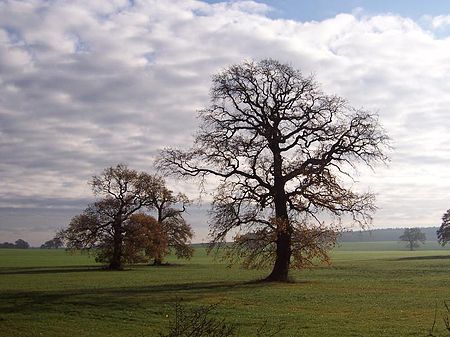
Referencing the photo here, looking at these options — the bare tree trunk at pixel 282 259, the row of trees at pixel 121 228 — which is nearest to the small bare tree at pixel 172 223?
the row of trees at pixel 121 228

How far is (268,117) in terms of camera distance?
3841 centimetres

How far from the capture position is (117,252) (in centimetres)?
7056

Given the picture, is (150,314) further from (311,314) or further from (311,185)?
(311,185)

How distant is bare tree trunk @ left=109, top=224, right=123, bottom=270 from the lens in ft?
230

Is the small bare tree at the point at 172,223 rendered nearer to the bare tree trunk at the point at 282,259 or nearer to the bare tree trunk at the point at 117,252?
the bare tree trunk at the point at 117,252

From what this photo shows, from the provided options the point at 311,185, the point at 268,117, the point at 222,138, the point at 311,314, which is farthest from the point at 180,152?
the point at 311,314

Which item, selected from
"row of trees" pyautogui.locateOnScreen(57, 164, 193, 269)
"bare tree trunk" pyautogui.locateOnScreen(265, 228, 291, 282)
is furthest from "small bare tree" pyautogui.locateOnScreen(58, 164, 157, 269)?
"bare tree trunk" pyautogui.locateOnScreen(265, 228, 291, 282)

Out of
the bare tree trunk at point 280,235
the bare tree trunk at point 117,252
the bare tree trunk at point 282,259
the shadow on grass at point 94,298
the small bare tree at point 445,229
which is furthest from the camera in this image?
the small bare tree at point 445,229

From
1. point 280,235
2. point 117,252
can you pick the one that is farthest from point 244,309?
point 117,252

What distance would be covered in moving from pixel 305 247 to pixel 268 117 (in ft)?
30.5

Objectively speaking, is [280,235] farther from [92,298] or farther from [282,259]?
[92,298]

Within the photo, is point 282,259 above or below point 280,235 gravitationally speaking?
below

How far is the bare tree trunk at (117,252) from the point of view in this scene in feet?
230

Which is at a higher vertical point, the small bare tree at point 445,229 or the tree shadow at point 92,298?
the small bare tree at point 445,229
